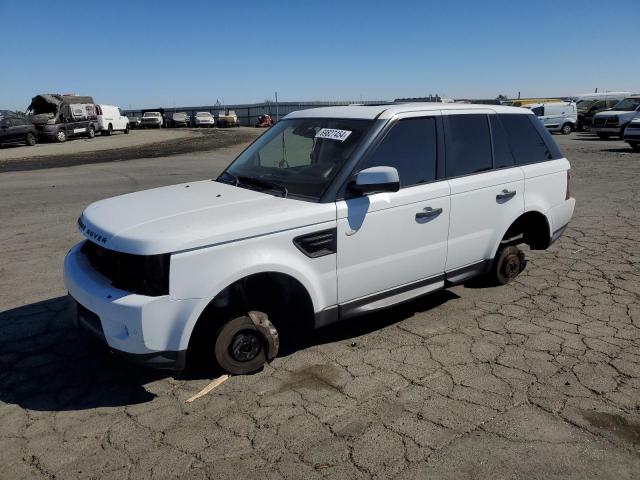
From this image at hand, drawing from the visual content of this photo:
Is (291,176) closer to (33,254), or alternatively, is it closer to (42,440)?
(42,440)

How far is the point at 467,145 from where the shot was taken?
4.62m

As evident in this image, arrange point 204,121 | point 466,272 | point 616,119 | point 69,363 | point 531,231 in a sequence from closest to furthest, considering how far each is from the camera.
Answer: point 69,363
point 466,272
point 531,231
point 616,119
point 204,121

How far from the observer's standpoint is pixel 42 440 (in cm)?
301

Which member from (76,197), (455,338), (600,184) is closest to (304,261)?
(455,338)

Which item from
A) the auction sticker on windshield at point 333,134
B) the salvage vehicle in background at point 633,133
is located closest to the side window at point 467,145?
the auction sticker on windshield at point 333,134

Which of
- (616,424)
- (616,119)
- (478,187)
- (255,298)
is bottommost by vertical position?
(616,424)

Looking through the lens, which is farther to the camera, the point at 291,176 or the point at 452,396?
the point at 291,176

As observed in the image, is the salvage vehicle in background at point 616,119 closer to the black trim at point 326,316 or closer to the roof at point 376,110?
the roof at point 376,110

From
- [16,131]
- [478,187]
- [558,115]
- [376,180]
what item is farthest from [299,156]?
[558,115]

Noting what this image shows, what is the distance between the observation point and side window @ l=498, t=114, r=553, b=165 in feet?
16.5

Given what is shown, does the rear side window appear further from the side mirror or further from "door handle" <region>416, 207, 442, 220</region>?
the side mirror

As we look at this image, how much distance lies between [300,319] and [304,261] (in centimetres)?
52

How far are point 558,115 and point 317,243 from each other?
30372 millimetres

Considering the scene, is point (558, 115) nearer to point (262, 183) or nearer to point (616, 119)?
point (616, 119)
